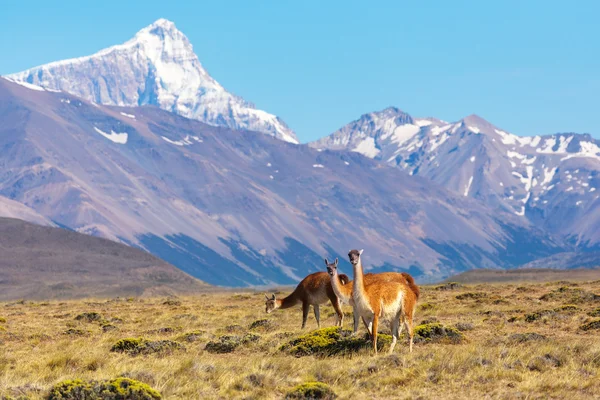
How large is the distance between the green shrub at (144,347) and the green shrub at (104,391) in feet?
25.1

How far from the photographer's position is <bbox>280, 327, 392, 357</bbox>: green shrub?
23719 millimetres

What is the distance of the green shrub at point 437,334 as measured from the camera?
25828 millimetres

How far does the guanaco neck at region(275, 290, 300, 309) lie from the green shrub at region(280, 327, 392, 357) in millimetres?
7435

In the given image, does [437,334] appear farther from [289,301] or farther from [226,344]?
[289,301]

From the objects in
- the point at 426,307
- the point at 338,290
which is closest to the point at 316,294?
the point at 338,290

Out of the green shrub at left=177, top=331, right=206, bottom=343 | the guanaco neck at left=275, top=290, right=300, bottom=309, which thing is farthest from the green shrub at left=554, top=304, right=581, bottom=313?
the green shrub at left=177, top=331, right=206, bottom=343

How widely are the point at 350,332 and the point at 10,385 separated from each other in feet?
37.0

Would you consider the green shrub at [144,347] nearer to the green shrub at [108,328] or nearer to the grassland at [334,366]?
the grassland at [334,366]

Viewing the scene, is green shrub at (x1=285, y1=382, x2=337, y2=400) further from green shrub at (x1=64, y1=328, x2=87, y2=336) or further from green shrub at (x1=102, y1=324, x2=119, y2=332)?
green shrub at (x1=102, y1=324, x2=119, y2=332)

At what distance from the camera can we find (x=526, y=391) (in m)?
18.1

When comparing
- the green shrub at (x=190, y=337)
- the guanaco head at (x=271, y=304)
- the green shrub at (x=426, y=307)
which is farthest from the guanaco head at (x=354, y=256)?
the green shrub at (x=426, y=307)

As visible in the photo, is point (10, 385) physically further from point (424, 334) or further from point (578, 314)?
point (578, 314)

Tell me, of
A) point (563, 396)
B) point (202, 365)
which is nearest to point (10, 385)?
point (202, 365)

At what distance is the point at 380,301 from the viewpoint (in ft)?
73.5
